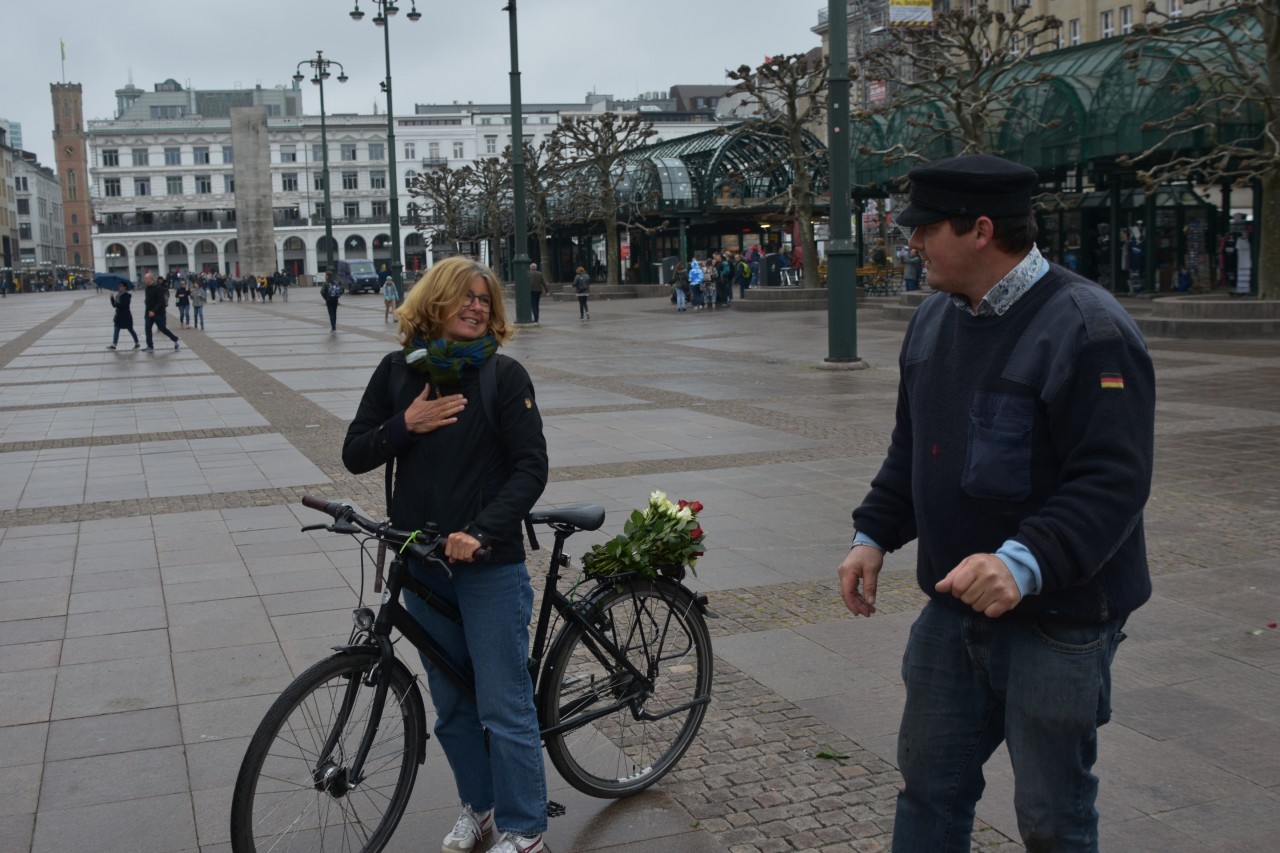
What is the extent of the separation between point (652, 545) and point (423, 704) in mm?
841

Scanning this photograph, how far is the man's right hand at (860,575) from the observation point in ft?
9.97

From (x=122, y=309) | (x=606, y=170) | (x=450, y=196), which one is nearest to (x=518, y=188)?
(x=122, y=309)

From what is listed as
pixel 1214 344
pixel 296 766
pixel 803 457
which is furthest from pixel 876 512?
pixel 1214 344

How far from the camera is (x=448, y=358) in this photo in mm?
3566

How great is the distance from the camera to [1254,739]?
458 centimetres

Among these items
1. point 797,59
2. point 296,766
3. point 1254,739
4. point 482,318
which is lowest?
point 1254,739

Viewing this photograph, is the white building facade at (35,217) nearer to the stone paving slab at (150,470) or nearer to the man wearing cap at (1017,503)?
the stone paving slab at (150,470)

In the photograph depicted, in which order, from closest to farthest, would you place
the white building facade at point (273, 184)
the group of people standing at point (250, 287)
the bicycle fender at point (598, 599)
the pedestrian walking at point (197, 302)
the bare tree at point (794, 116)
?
the bicycle fender at point (598, 599) < the bare tree at point (794, 116) < the pedestrian walking at point (197, 302) < the group of people standing at point (250, 287) < the white building facade at point (273, 184)

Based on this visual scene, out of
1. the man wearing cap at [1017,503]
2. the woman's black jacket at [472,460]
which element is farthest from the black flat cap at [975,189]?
the woman's black jacket at [472,460]

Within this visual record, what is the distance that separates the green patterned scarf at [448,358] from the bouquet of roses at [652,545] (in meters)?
0.77

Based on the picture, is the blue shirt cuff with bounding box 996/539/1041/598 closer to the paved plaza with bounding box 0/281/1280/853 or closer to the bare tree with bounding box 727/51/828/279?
the paved plaza with bounding box 0/281/1280/853

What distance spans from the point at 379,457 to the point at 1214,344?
Answer: 1983 cm

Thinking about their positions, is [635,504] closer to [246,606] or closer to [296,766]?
[246,606]

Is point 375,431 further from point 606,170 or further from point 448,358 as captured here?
point 606,170
